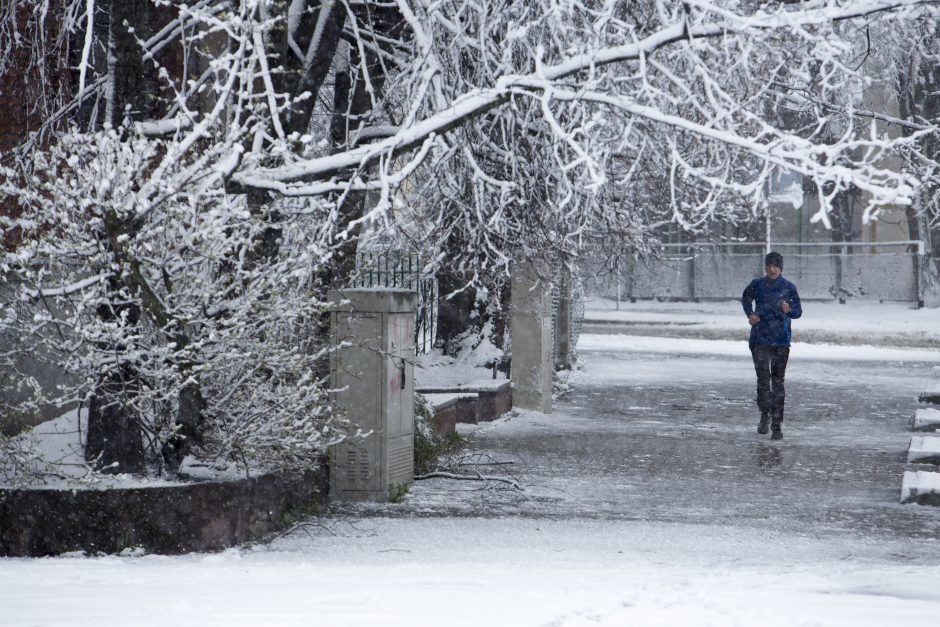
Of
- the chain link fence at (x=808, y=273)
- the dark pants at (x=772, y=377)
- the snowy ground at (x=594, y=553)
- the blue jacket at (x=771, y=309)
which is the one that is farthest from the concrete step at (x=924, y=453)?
the chain link fence at (x=808, y=273)

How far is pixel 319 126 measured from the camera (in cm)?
1539

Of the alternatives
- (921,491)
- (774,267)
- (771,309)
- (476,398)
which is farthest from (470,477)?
(774,267)

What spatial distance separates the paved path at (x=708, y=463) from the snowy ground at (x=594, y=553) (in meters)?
0.03

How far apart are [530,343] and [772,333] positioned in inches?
126

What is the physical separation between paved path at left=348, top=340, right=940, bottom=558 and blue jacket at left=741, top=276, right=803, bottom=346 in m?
1.03

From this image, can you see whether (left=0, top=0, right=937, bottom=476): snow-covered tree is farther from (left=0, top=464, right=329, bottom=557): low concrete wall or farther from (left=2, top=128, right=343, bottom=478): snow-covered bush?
(left=0, top=464, right=329, bottom=557): low concrete wall

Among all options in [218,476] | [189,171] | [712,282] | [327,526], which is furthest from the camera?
[712,282]

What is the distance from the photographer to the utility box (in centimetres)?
917

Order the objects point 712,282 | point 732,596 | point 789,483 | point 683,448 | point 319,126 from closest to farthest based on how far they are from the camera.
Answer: point 732,596 < point 789,483 < point 683,448 < point 319,126 < point 712,282

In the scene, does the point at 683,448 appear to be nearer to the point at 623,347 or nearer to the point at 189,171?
the point at 189,171

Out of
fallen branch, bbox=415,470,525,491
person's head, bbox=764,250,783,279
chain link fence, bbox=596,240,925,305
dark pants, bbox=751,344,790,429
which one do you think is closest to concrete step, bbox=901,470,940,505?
fallen branch, bbox=415,470,525,491

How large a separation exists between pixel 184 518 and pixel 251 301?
4.13ft

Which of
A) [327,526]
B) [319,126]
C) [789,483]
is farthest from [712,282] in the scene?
[327,526]

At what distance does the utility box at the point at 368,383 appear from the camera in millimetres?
9172
